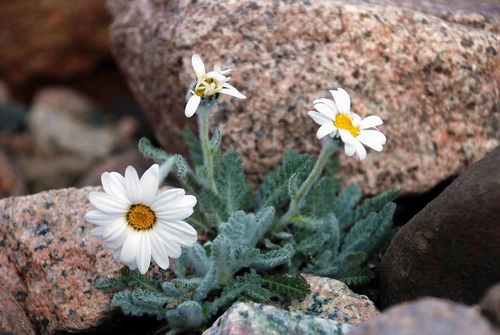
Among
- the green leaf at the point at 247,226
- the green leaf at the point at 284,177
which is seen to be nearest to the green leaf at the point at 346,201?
the green leaf at the point at 284,177

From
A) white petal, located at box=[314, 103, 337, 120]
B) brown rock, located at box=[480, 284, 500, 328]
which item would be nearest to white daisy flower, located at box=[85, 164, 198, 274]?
white petal, located at box=[314, 103, 337, 120]

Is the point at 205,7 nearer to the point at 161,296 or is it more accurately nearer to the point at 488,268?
the point at 161,296

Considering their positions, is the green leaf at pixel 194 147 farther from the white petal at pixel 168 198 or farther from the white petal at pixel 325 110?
the white petal at pixel 168 198

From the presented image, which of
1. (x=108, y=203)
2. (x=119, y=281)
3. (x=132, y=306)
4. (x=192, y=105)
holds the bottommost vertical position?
(x=132, y=306)

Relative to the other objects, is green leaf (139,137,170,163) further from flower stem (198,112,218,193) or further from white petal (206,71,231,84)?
white petal (206,71,231,84)

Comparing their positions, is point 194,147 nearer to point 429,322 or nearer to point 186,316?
point 186,316

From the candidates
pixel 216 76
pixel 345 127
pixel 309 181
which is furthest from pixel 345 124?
pixel 216 76
